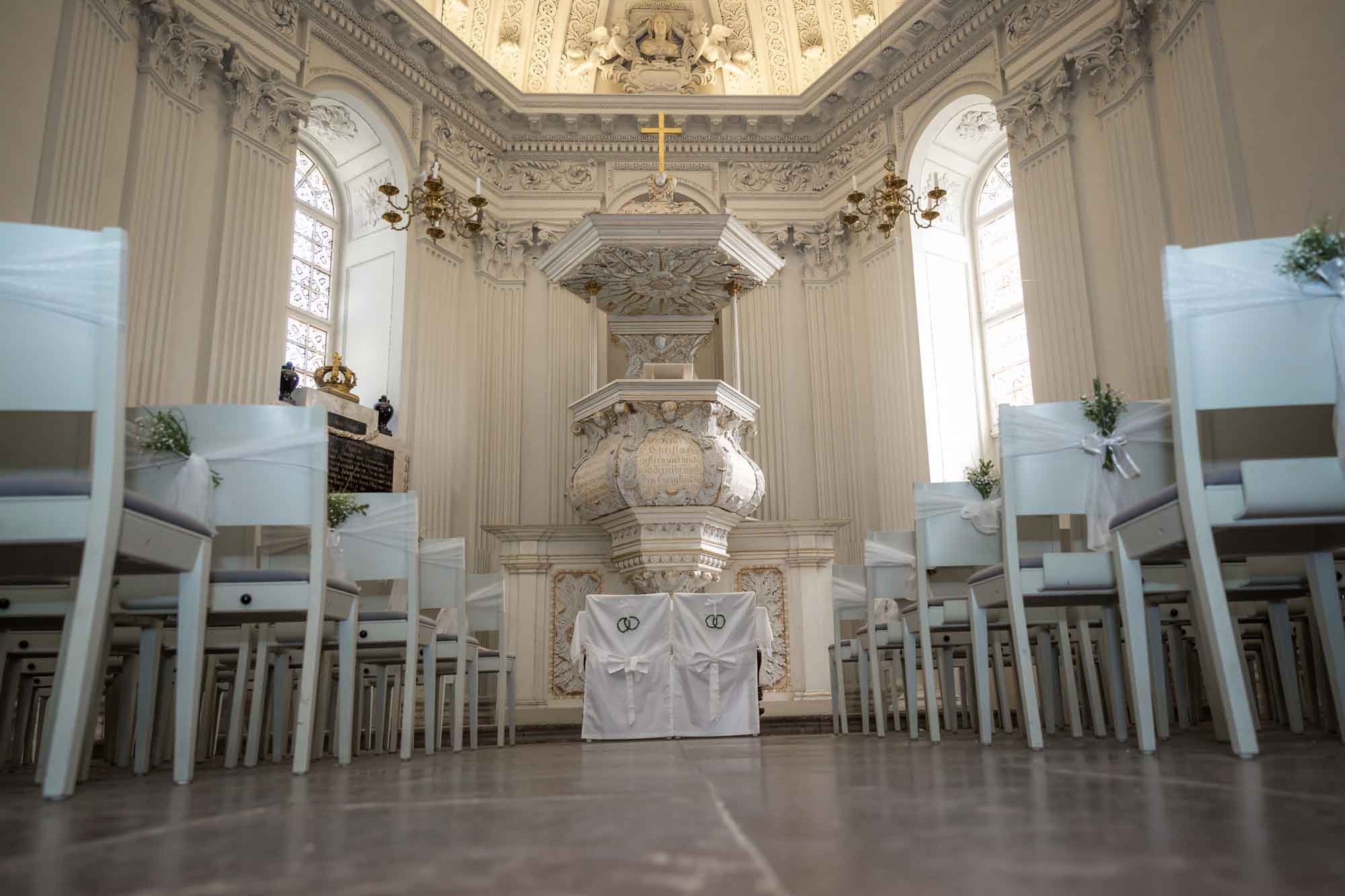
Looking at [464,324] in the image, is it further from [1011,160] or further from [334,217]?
[1011,160]

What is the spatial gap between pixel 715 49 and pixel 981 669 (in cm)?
958

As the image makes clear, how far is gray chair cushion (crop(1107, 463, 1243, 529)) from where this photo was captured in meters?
2.28

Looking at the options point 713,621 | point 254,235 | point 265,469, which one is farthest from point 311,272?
point 265,469

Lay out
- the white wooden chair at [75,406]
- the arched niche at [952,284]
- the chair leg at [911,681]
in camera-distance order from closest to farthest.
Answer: the white wooden chair at [75,406] → the chair leg at [911,681] → the arched niche at [952,284]

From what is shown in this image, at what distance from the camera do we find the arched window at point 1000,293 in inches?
388

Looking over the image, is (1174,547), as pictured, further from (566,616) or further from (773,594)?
(566,616)

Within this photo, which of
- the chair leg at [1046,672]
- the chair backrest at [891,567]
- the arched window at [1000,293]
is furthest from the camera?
the arched window at [1000,293]

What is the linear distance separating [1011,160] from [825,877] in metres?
8.98

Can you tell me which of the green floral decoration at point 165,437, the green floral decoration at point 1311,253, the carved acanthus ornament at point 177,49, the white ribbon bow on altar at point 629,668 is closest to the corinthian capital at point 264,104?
the carved acanthus ornament at point 177,49

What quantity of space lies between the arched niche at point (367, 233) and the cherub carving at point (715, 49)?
3.76 meters

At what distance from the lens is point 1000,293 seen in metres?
10.2

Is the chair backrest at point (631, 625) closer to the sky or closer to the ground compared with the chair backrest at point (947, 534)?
closer to the ground

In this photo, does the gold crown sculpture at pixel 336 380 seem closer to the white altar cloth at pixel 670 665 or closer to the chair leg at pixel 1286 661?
the white altar cloth at pixel 670 665

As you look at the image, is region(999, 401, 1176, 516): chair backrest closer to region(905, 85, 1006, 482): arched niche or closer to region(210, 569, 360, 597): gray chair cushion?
region(210, 569, 360, 597): gray chair cushion
